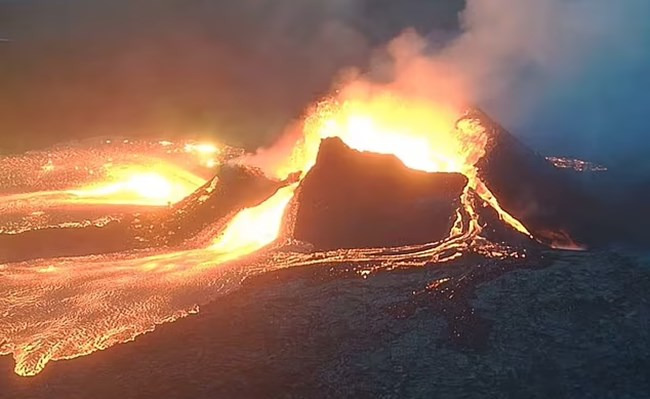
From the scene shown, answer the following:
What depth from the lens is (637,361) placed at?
60.3ft

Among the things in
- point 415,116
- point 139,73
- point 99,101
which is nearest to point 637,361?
point 415,116

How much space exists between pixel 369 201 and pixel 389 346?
30.5ft

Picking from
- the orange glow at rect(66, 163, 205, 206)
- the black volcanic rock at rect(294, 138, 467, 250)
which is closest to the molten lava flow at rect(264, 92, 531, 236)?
the black volcanic rock at rect(294, 138, 467, 250)

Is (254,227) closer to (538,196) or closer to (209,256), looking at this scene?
(209,256)

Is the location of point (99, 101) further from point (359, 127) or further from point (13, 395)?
point (13, 395)

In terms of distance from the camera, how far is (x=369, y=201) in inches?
1091

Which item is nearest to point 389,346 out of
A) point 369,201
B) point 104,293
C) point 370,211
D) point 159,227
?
point 104,293

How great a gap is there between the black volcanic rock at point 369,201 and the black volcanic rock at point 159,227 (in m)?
3.09

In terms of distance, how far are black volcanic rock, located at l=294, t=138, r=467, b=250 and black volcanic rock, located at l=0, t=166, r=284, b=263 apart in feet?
10.1

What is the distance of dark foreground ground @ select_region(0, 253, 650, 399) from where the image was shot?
57.3ft

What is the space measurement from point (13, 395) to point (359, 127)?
18.7m

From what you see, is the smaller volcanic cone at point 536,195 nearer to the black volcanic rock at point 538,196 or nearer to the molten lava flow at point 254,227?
the black volcanic rock at point 538,196

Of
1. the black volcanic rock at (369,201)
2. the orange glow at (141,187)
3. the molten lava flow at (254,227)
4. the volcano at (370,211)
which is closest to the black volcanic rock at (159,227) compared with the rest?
the volcano at (370,211)

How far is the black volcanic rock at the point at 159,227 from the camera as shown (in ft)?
89.7
